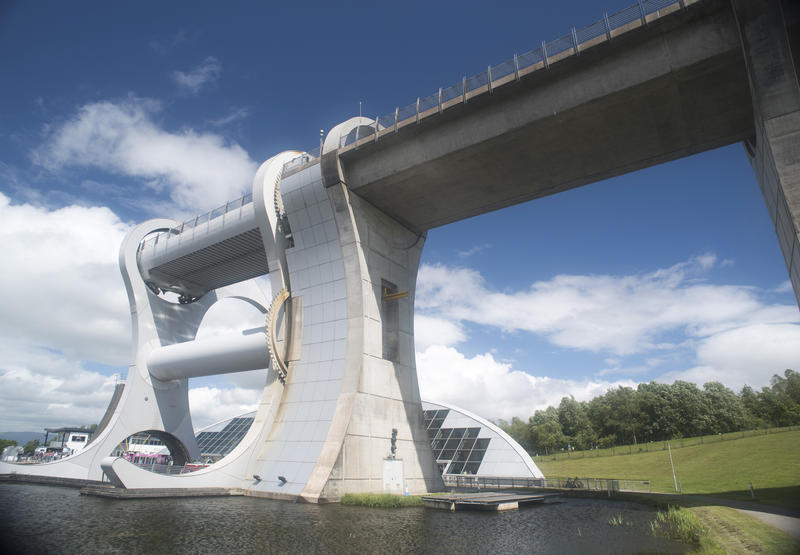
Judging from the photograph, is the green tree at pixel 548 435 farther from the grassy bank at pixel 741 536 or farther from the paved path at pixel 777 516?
the grassy bank at pixel 741 536

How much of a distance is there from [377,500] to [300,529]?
680 cm

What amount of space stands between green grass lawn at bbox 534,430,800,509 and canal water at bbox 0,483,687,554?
10.6m

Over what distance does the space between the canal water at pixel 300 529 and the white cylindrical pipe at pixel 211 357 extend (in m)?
10.3

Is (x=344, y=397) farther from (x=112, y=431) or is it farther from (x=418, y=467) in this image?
(x=112, y=431)

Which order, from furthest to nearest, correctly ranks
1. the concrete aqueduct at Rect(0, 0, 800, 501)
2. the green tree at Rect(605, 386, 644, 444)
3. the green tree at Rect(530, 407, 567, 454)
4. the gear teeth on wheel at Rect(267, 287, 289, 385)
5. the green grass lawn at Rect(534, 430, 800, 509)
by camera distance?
the green tree at Rect(530, 407, 567, 454)
the green tree at Rect(605, 386, 644, 444)
the green grass lawn at Rect(534, 430, 800, 509)
the gear teeth on wheel at Rect(267, 287, 289, 385)
the concrete aqueduct at Rect(0, 0, 800, 501)

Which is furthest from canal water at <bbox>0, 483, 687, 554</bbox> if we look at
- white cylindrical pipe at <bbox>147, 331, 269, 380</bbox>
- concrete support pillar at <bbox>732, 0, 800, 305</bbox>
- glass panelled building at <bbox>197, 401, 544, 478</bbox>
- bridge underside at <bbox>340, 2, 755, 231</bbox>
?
bridge underside at <bbox>340, 2, 755, 231</bbox>

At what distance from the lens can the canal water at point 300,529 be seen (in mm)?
10602

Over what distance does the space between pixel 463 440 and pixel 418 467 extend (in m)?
14.9

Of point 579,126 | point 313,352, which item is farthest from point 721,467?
point 313,352

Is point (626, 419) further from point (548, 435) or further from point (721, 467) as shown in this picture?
point (721, 467)

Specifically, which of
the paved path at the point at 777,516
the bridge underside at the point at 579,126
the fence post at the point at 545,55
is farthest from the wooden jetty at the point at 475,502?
the fence post at the point at 545,55

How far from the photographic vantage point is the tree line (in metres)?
70.4

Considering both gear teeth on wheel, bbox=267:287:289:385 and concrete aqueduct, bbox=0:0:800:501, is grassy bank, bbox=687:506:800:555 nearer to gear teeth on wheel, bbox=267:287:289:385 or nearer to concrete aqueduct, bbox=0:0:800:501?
concrete aqueduct, bbox=0:0:800:501

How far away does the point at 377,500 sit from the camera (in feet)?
62.7
